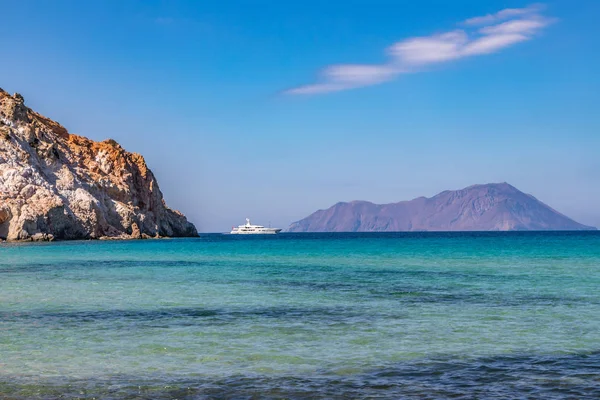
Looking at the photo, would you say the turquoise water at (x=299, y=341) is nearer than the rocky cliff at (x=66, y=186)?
Yes

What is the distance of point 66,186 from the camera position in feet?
368

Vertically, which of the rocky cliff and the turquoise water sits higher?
the rocky cliff

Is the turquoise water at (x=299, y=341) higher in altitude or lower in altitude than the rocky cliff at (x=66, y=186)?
lower

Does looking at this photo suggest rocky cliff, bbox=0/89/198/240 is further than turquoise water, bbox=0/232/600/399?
Yes

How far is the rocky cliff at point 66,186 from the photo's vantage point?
96.4 metres

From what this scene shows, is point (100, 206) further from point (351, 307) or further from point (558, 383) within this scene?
point (558, 383)

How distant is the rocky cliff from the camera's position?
9644cm

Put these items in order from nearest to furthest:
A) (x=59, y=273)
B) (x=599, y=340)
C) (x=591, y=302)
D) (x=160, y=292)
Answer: (x=599, y=340) < (x=591, y=302) < (x=160, y=292) < (x=59, y=273)

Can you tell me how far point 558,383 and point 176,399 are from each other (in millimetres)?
6538

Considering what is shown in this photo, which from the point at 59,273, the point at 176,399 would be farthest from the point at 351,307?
the point at 59,273

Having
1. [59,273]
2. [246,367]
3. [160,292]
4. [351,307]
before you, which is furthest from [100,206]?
[246,367]

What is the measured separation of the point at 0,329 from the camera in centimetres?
1670

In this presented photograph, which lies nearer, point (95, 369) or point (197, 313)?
point (95, 369)

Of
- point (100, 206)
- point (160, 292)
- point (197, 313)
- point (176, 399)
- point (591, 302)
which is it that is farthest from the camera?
point (100, 206)
